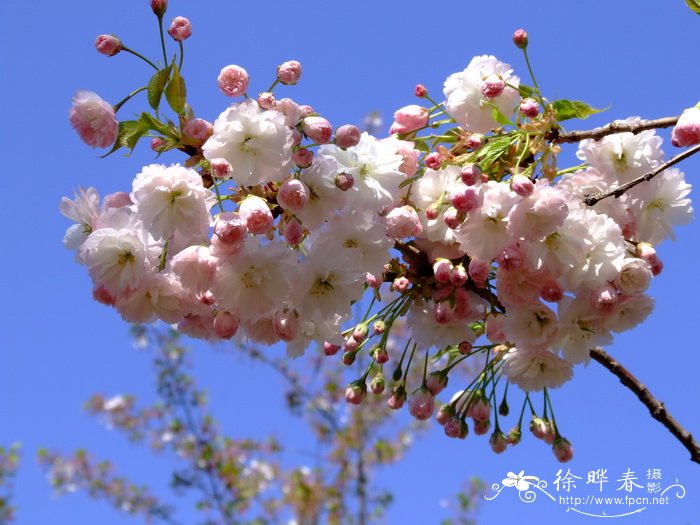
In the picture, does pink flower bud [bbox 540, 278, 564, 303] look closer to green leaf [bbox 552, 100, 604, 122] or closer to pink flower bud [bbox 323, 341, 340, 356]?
green leaf [bbox 552, 100, 604, 122]

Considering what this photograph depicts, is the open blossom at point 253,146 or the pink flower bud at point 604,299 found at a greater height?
the open blossom at point 253,146

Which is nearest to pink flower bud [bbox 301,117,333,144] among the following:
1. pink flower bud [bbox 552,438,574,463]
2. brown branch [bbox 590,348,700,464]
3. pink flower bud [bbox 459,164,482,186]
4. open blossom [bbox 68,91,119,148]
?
pink flower bud [bbox 459,164,482,186]

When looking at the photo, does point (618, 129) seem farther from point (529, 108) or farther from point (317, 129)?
point (317, 129)

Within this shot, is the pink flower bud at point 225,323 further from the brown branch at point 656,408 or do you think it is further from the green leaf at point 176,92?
the brown branch at point 656,408

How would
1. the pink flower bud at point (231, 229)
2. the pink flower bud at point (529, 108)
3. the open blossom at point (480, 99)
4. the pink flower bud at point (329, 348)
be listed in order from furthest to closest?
the pink flower bud at point (329, 348)
the open blossom at point (480, 99)
the pink flower bud at point (529, 108)
the pink flower bud at point (231, 229)

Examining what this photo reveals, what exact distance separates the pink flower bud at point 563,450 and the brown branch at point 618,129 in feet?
2.72

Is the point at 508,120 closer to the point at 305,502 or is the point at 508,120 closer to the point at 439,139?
the point at 439,139

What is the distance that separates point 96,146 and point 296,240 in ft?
1.36

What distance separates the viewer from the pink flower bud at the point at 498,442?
1.92 meters

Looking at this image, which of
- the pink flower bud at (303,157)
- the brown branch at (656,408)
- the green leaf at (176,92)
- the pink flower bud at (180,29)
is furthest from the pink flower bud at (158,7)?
the brown branch at (656,408)

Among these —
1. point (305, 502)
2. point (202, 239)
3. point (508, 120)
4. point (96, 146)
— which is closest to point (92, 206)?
point (96, 146)

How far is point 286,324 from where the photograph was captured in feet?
4.88

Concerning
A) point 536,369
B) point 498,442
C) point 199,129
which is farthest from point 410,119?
point 498,442

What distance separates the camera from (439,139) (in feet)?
5.40
